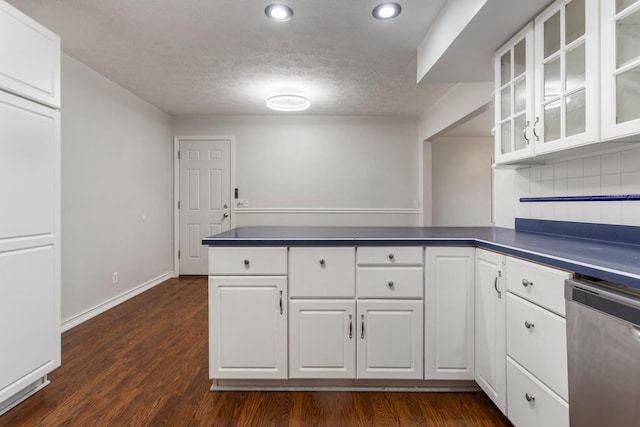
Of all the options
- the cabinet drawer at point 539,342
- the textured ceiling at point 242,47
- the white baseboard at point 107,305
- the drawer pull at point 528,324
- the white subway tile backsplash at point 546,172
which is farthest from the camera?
the white baseboard at point 107,305

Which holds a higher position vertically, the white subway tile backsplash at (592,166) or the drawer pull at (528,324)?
the white subway tile backsplash at (592,166)

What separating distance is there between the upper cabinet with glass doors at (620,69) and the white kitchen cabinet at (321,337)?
1426mm

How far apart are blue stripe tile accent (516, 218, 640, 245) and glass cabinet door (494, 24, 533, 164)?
505 millimetres

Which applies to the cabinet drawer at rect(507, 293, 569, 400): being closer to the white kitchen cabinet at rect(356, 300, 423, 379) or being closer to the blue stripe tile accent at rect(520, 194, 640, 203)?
the white kitchen cabinet at rect(356, 300, 423, 379)

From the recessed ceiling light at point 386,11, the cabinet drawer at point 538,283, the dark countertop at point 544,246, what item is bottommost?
the cabinet drawer at point 538,283

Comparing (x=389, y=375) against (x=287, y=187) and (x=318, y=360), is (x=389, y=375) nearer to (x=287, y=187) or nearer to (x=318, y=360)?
(x=318, y=360)

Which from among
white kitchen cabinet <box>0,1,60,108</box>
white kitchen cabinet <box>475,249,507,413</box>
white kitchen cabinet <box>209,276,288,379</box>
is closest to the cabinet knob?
white kitchen cabinet <box>475,249,507,413</box>

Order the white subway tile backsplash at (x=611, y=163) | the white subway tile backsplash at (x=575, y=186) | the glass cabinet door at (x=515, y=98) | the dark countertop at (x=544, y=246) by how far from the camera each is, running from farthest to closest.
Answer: the white subway tile backsplash at (x=575, y=186) < the glass cabinet door at (x=515, y=98) < the white subway tile backsplash at (x=611, y=163) < the dark countertop at (x=544, y=246)

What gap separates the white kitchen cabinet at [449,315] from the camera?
184 cm

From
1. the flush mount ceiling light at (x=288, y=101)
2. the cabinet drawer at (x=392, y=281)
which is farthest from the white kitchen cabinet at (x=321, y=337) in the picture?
the flush mount ceiling light at (x=288, y=101)

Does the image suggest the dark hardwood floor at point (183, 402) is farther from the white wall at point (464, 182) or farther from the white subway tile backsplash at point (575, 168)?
the white wall at point (464, 182)

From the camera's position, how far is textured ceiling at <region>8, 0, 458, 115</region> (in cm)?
223

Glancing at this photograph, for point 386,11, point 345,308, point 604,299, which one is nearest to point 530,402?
point 604,299

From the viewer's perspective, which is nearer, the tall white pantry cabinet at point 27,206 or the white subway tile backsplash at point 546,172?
the tall white pantry cabinet at point 27,206
